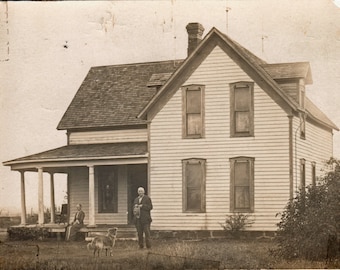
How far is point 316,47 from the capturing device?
1881cm

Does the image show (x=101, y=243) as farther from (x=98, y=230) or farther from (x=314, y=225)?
(x=314, y=225)

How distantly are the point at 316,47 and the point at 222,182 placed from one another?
5094mm

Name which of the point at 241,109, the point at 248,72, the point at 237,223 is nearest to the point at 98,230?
the point at 237,223

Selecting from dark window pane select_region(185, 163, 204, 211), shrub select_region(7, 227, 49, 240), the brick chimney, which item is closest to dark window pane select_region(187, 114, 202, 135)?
dark window pane select_region(185, 163, 204, 211)

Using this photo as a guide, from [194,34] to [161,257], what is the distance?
735cm

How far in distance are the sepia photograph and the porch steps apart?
0.19ft

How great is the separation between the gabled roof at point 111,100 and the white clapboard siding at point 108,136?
0.79 ft

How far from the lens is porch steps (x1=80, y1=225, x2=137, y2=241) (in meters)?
21.5

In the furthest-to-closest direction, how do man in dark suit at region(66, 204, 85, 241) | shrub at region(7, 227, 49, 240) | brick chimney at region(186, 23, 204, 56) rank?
shrub at region(7, 227, 49, 240) → man in dark suit at region(66, 204, 85, 241) → brick chimney at region(186, 23, 204, 56)

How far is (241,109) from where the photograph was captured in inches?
848

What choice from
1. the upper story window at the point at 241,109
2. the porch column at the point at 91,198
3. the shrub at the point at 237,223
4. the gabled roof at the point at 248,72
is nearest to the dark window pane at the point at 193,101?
the gabled roof at the point at 248,72

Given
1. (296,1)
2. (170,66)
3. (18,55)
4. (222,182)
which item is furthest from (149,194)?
(296,1)

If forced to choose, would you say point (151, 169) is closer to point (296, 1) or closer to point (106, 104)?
point (106, 104)

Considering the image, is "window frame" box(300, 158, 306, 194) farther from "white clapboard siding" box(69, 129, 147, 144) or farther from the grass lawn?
"white clapboard siding" box(69, 129, 147, 144)
